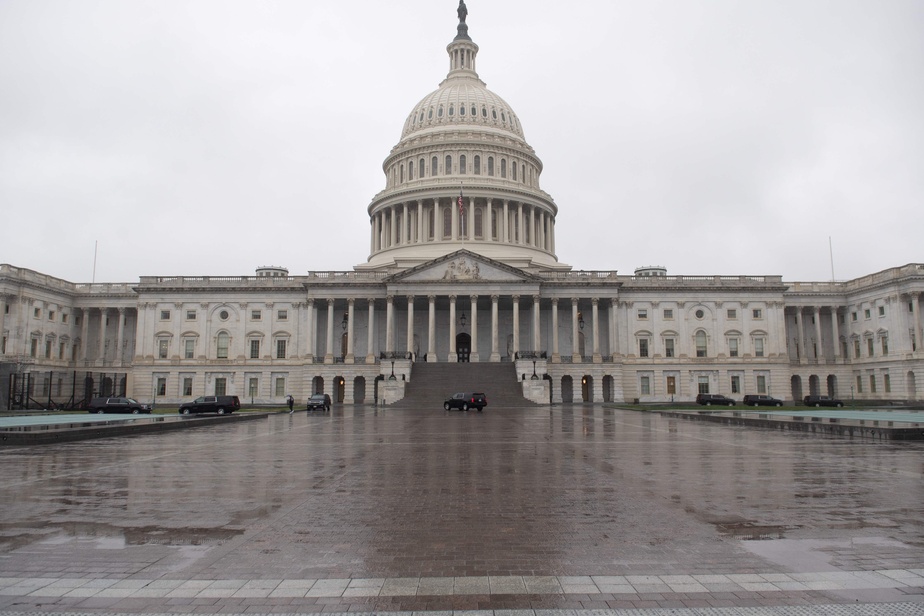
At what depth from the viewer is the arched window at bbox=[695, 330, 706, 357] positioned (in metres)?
85.6

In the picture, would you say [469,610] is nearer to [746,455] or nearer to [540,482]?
[540,482]

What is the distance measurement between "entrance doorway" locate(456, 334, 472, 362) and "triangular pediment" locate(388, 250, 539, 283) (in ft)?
34.7

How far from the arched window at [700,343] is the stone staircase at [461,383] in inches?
1014

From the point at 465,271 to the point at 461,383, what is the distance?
16.2 m

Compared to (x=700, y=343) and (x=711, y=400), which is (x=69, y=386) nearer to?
(x=711, y=400)

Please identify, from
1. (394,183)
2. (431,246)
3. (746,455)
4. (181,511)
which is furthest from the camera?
(394,183)

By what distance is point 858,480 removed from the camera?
14.9 metres

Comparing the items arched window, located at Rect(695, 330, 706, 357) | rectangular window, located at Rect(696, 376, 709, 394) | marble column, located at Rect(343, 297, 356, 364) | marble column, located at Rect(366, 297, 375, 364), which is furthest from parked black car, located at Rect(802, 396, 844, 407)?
marble column, located at Rect(343, 297, 356, 364)

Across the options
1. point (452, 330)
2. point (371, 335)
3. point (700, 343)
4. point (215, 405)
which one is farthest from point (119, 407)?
point (700, 343)

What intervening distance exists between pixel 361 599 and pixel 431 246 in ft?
292

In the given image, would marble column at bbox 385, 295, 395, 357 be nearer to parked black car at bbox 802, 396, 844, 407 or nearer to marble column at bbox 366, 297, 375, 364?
marble column at bbox 366, 297, 375, 364

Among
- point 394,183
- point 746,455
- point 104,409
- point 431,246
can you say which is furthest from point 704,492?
point 394,183

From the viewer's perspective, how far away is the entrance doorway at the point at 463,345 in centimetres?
8812

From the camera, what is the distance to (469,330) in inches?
3442
